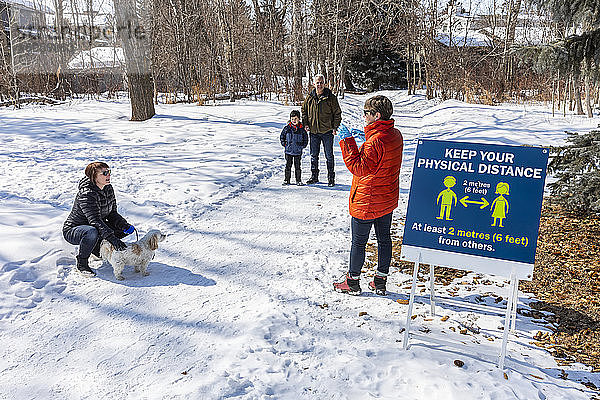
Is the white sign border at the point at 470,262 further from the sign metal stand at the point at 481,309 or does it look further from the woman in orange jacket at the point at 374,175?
the woman in orange jacket at the point at 374,175

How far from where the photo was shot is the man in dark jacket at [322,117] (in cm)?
818

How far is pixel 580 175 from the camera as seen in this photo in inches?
250

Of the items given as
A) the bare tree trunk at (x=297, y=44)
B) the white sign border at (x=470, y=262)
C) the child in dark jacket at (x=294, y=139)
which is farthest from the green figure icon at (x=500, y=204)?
the bare tree trunk at (x=297, y=44)

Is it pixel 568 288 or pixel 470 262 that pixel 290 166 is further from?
pixel 470 262

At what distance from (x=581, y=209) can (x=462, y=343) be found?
4102mm

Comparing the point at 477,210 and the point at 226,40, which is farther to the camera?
the point at 226,40

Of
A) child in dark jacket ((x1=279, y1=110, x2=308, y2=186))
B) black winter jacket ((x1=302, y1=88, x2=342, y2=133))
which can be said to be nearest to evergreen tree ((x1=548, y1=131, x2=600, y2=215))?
black winter jacket ((x1=302, y1=88, x2=342, y2=133))

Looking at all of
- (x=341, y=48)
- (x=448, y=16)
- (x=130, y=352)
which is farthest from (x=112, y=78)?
(x=130, y=352)

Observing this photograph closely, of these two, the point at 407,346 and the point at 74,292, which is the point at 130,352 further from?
the point at 407,346

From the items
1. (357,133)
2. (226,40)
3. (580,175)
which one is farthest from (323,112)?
(226,40)

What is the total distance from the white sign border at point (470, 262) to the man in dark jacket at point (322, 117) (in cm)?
463

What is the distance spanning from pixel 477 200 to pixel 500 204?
0.17 metres

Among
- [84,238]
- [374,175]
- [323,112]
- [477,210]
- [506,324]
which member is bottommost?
[506,324]

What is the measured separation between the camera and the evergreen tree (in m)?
5.99
